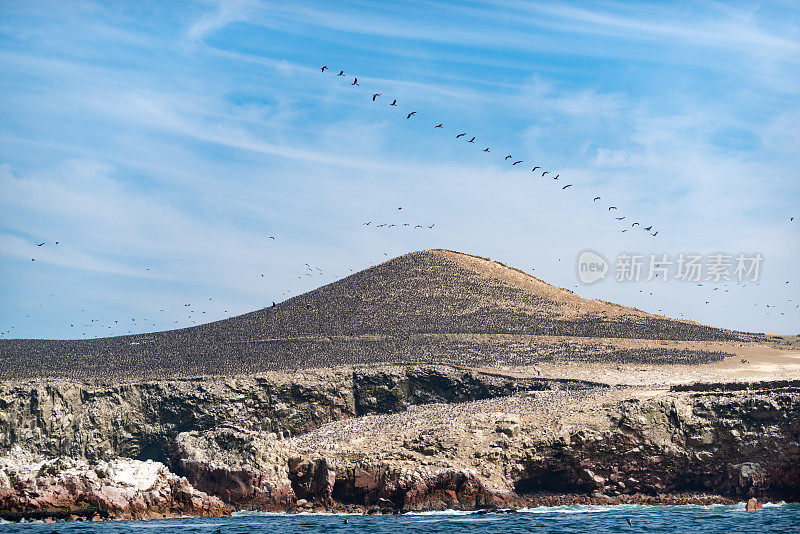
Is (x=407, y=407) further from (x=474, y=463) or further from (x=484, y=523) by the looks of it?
(x=484, y=523)

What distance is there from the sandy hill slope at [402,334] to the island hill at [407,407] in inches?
17.0

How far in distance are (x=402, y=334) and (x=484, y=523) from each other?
187 feet

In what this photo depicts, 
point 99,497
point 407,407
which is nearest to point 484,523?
point 99,497

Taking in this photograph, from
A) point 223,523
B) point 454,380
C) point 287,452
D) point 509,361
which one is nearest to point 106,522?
point 223,523

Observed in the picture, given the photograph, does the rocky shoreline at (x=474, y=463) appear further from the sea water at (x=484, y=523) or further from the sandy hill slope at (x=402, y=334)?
the sandy hill slope at (x=402, y=334)

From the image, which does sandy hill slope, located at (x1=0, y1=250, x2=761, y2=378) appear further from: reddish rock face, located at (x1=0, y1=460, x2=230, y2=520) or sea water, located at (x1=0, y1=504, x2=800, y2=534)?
sea water, located at (x1=0, y1=504, x2=800, y2=534)

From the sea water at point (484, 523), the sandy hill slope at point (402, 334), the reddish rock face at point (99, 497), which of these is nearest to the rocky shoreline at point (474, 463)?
the reddish rock face at point (99, 497)

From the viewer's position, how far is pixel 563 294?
13575cm

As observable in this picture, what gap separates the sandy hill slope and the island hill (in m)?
0.43

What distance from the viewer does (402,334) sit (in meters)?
112

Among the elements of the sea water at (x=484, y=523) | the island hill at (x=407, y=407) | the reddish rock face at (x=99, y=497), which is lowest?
the sea water at (x=484, y=523)

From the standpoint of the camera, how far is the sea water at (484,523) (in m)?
51.6

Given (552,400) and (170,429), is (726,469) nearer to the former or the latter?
(552,400)

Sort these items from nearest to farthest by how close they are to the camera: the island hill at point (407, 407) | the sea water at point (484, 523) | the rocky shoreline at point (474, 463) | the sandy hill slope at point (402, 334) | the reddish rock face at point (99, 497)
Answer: the sea water at point (484, 523)
the reddish rock face at point (99, 497)
the rocky shoreline at point (474, 463)
the island hill at point (407, 407)
the sandy hill slope at point (402, 334)
